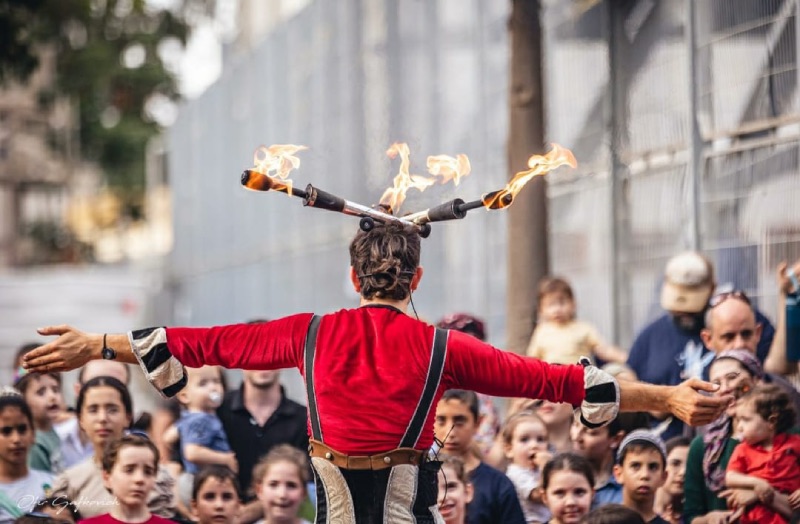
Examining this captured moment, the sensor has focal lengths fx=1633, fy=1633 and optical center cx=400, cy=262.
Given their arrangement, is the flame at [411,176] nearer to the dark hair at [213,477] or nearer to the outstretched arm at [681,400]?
the outstretched arm at [681,400]

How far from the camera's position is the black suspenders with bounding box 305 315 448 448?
5.40m

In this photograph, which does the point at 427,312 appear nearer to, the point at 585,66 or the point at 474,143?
the point at 474,143

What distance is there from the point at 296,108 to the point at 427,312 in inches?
180

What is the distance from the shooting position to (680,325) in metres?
8.77

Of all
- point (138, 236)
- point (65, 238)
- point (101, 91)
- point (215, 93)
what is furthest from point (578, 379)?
point (138, 236)

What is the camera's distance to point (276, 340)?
5.49 m

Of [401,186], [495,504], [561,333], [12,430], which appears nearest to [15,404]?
[12,430]

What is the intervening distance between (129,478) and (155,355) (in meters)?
1.95

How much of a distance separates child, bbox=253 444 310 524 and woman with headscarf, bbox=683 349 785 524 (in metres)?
1.79

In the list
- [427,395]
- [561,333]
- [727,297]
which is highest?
[727,297]

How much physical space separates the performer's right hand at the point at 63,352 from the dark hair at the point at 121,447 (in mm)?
1980

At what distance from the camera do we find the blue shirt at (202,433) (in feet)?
29.5

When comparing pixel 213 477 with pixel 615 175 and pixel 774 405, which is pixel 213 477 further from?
pixel 615 175

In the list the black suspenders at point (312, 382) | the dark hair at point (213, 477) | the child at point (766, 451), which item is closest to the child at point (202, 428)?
the dark hair at point (213, 477)
